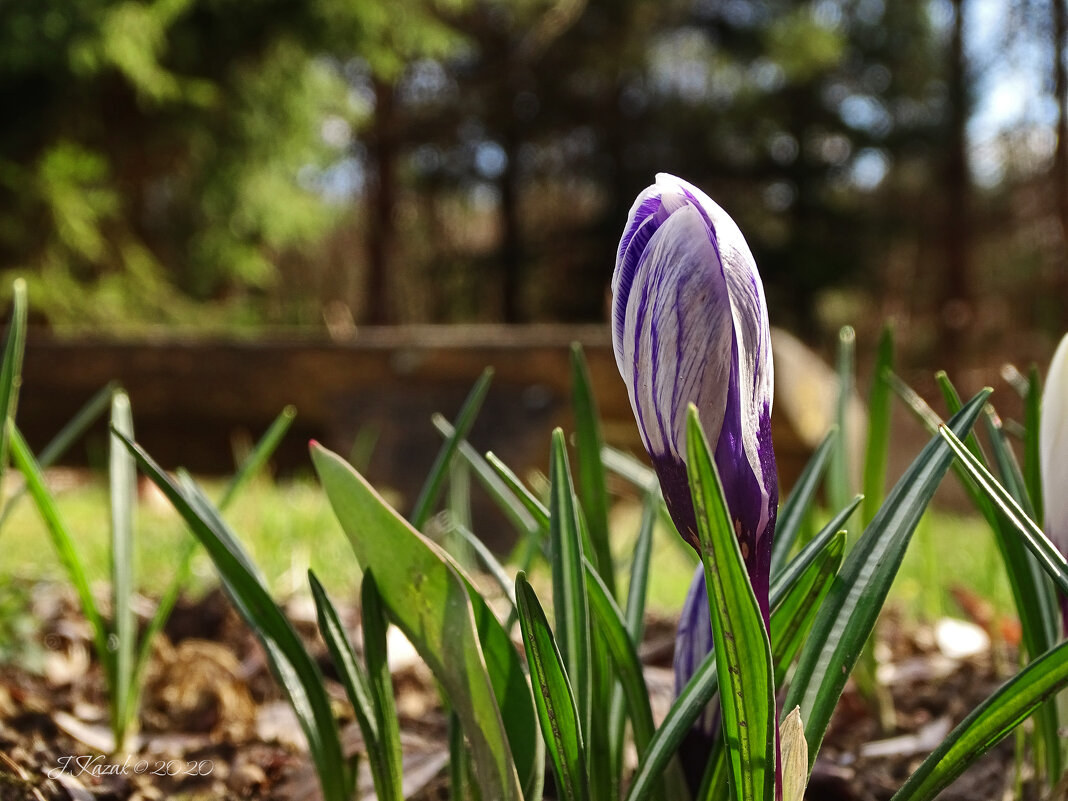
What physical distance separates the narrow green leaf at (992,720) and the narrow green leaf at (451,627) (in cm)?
21

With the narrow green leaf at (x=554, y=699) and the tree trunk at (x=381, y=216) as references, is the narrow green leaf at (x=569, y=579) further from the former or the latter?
the tree trunk at (x=381, y=216)

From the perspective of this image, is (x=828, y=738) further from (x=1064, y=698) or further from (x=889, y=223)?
(x=889, y=223)

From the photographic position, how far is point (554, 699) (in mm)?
480

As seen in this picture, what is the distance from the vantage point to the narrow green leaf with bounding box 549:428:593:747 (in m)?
0.55

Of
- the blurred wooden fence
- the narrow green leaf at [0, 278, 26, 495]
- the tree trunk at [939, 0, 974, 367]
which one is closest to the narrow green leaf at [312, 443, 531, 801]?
the narrow green leaf at [0, 278, 26, 495]

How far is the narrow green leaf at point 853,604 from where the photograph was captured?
50cm

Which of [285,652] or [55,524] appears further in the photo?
[55,524]

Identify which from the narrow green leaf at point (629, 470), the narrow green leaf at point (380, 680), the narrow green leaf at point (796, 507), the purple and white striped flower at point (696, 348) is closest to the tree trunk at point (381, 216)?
the narrow green leaf at point (629, 470)

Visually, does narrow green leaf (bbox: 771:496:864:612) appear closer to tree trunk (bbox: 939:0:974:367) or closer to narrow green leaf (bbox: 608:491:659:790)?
narrow green leaf (bbox: 608:491:659:790)

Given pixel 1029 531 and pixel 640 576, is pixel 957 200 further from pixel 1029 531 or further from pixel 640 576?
pixel 1029 531

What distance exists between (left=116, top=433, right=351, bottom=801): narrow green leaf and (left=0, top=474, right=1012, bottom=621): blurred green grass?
277 mm

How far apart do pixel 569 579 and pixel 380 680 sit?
126 mm

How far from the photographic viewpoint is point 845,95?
1181 centimetres

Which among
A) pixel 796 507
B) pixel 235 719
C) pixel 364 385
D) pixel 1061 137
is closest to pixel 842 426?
pixel 796 507
